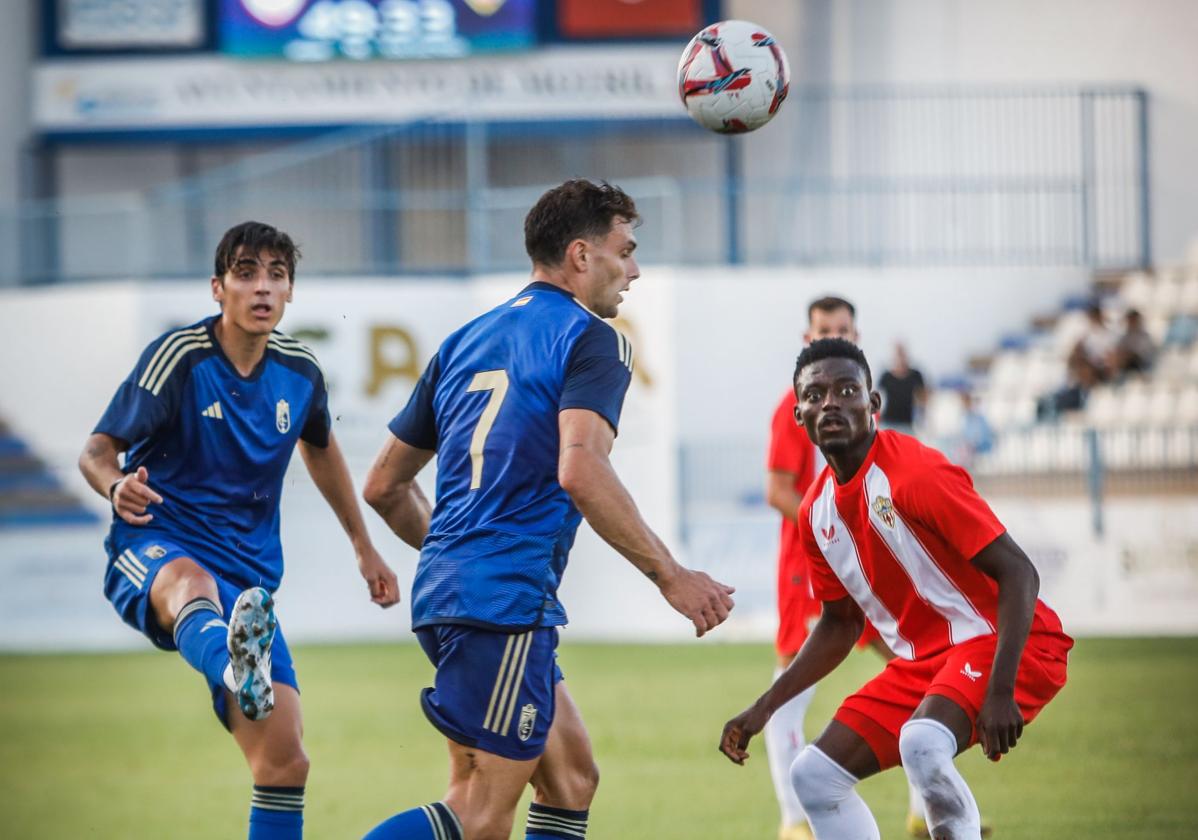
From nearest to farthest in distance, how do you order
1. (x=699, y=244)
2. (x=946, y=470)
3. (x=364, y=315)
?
(x=946, y=470) < (x=364, y=315) < (x=699, y=244)

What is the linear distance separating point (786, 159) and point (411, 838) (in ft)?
66.7

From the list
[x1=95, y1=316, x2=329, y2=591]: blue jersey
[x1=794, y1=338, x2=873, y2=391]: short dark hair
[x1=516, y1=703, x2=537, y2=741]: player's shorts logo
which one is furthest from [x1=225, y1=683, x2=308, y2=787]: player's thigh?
[x1=794, y1=338, x2=873, y2=391]: short dark hair

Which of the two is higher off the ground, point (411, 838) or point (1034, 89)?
point (1034, 89)

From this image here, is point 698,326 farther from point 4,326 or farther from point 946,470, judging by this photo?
point 946,470

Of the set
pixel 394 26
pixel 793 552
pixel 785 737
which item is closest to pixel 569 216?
pixel 793 552

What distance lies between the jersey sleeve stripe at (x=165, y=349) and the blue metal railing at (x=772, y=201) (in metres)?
12.5

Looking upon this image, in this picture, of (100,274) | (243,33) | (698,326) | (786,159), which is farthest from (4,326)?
(786,159)

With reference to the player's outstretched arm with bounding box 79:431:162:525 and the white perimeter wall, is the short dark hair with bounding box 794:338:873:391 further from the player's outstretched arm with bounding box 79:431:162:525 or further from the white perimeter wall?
the white perimeter wall

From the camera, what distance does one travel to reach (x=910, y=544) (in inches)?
186

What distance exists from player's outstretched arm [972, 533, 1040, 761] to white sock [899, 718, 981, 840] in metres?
0.11

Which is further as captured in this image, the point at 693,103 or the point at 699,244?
the point at 699,244

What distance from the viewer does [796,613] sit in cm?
696

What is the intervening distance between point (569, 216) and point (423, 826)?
5.43ft

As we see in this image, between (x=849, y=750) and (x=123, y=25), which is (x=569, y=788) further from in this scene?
(x=123, y=25)
